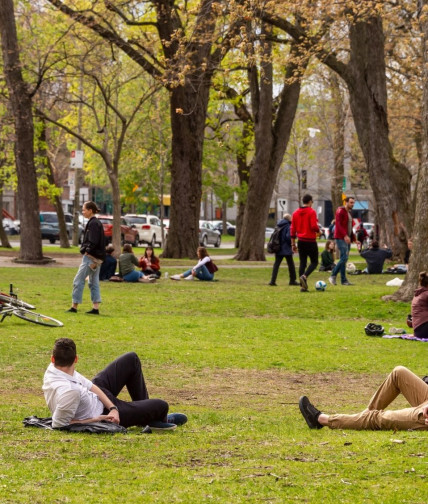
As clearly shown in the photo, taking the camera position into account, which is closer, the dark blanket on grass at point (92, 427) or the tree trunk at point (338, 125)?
the dark blanket on grass at point (92, 427)

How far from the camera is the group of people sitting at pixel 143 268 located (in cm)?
2595

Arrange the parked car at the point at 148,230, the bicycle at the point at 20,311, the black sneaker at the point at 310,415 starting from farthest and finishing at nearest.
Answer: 1. the parked car at the point at 148,230
2. the bicycle at the point at 20,311
3. the black sneaker at the point at 310,415

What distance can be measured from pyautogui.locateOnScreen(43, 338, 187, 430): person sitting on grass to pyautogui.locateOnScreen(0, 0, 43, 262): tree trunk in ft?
80.8

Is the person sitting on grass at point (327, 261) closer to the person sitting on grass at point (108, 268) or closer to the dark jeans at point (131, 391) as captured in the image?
the person sitting on grass at point (108, 268)

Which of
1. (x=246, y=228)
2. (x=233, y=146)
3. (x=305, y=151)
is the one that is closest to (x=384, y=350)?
(x=246, y=228)

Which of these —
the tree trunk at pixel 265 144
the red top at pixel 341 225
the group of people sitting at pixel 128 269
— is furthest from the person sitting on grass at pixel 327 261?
the red top at pixel 341 225

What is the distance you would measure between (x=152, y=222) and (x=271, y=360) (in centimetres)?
5030

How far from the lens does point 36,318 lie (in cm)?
1622

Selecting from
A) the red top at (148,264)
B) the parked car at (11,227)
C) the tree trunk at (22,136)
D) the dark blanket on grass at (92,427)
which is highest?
the tree trunk at (22,136)

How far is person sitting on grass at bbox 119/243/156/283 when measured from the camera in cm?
2584

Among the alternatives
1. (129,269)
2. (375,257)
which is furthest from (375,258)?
(129,269)

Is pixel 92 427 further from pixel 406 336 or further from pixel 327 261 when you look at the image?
pixel 327 261

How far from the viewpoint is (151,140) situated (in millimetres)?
53906

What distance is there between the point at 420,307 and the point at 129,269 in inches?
483
